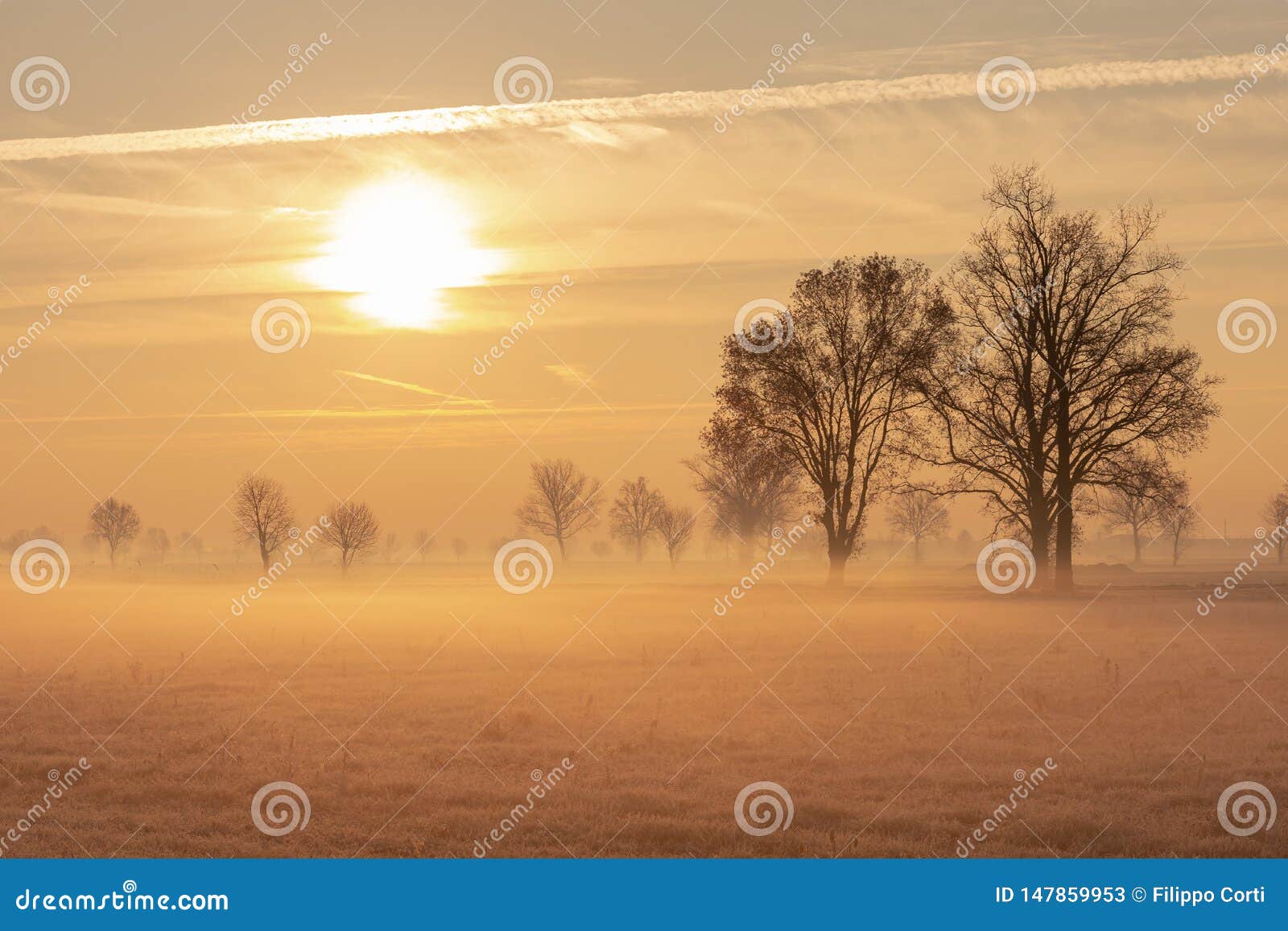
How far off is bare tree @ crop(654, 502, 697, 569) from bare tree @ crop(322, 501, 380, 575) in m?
34.8

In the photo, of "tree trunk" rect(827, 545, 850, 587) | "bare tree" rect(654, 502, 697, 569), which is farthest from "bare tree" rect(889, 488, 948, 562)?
"tree trunk" rect(827, 545, 850, 587)

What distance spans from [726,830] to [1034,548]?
1584 inches

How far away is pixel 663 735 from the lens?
61.0 feet

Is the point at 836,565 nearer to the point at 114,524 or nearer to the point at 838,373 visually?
the point at 838,373

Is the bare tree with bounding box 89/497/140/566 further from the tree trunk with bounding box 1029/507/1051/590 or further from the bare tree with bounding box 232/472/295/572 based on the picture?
the tree trunk with bounding box 1029/507/1051/590

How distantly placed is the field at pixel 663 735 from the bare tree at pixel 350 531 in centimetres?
8416

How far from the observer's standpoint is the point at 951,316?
51.1 m

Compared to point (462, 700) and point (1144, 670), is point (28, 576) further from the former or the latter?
point (1144, 670)

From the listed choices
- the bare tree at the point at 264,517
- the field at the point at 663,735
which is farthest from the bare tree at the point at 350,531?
the field at the point at 663,735

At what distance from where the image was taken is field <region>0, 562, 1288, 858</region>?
1307 cm

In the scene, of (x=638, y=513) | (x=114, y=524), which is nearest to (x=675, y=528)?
(x=638, y=513)

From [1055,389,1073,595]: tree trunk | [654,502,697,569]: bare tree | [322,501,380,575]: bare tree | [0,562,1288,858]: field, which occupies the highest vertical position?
[654,502,697,569]: bare tree

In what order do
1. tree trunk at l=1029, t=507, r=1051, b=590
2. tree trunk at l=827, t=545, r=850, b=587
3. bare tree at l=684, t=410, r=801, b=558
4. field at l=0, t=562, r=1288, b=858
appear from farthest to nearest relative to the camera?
1. bare tree at l=684, t=410, r=801, b=558
2. tree trunk at l=827, t=545, r=850, b=587
3. tree trunk at l=1029, t=507, r=1051, b=590
4. field at l=0, t=562, r=1288, b=858

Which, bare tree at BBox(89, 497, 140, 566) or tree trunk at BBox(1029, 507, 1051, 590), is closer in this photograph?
tree trunk at BBox(1029, 507, 1051, 590)
